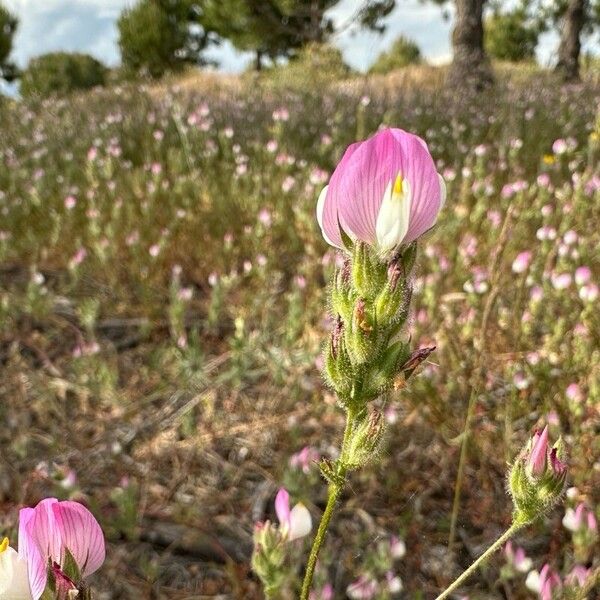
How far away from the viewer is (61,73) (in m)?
19.2

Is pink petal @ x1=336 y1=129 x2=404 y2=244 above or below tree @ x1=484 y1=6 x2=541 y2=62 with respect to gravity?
below

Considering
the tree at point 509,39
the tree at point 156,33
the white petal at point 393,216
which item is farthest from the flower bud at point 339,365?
the tree at point 509,39

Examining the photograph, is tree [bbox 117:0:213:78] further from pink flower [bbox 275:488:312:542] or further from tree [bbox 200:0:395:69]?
pink flower [bbox 275:488:312:542]

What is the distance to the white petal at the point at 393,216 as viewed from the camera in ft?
2.13

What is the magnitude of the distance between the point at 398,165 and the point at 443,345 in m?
2.06

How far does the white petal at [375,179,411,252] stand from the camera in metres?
0.65

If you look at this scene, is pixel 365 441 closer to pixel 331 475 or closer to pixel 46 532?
pixel 331 475

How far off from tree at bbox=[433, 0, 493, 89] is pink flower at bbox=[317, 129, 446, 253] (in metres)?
11.6

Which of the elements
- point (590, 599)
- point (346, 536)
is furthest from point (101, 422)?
point (590, 599)

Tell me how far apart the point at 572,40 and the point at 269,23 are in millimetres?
12259

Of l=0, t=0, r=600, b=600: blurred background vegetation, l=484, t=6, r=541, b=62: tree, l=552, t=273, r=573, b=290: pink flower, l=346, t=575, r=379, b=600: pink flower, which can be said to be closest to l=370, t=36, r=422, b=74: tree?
l=484, t=6, r=541, b=62: tree

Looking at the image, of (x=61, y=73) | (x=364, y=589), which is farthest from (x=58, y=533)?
(x=61, y=73)

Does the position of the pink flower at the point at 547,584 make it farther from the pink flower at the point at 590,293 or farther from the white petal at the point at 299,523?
the pink flower at the point at 590,293

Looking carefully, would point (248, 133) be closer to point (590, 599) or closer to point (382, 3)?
point (590, 599)
